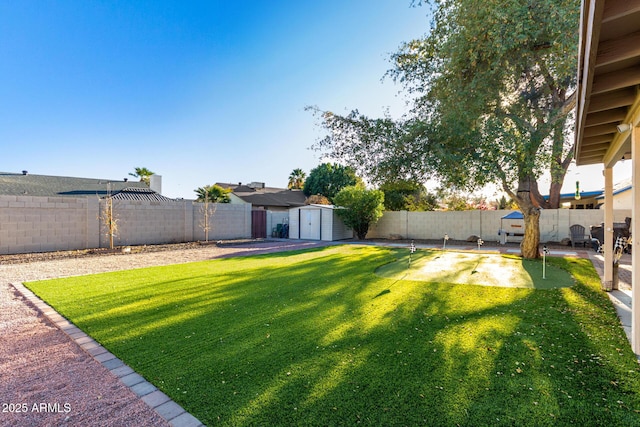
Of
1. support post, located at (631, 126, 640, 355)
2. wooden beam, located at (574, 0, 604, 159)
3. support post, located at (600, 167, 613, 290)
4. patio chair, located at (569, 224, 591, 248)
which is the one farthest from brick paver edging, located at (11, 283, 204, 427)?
patio chair, located at (569, 224, 591, 248)

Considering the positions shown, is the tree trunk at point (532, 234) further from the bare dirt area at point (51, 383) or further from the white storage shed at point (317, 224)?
the bare dirt area at point (51, 383)

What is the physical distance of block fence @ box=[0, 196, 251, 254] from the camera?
402 inches

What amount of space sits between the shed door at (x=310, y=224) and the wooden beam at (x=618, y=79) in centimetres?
1506

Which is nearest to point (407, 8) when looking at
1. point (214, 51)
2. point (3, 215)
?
point (214, 51)

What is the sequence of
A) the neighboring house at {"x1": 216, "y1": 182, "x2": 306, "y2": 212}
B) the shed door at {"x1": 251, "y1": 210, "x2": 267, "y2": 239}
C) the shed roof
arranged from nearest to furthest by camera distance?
the shed door at {"x1": 251, "y1": 210, "x2": 267, "y2": 239}
the shed roof
the neighboring house at {"x1": 216, "y1": 182, "x2": 306, "y2": 212}

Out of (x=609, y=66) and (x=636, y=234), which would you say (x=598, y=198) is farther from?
(x=609, y=66)

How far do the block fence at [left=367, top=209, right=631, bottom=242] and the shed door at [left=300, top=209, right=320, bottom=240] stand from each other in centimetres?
345

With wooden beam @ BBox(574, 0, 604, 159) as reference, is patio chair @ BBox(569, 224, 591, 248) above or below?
below

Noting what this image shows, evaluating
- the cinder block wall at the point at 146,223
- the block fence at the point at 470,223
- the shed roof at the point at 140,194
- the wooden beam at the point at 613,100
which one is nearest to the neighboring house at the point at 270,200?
the shed roof at the point at 140,194

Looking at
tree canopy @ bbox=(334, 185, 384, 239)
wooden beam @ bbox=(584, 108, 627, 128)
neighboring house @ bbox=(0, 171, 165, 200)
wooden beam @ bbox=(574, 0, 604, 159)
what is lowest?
tree canopy @ bbox=(334, 185, 384, 239)

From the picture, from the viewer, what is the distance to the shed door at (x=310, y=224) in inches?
694

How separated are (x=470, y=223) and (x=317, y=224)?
8192 mm

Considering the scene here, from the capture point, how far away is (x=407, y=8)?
10469 millimetres

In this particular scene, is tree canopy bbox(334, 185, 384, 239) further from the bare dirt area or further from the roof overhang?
the bare dirt area
